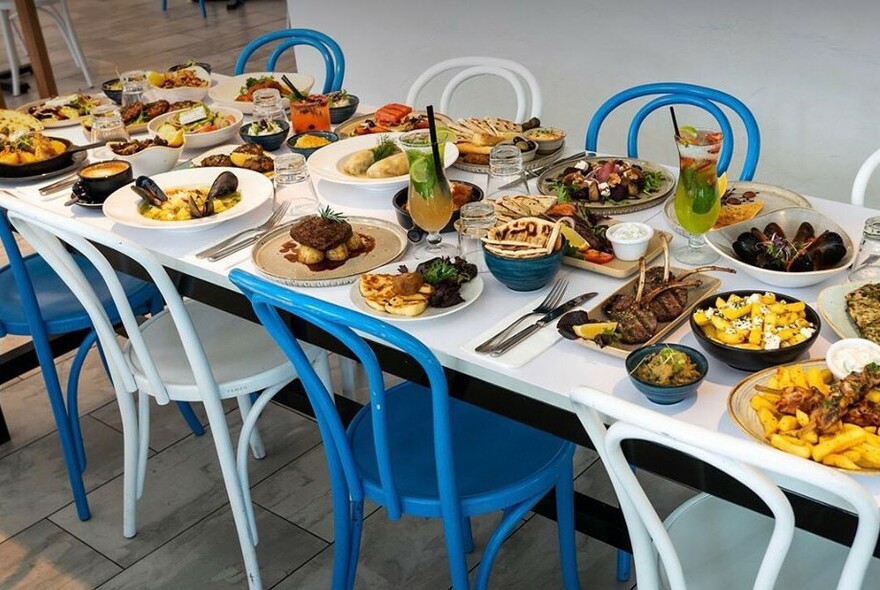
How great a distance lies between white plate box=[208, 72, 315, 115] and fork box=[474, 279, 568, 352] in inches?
52.1

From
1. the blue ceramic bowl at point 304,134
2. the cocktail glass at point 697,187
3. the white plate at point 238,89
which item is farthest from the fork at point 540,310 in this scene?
the white plate at point 238,89

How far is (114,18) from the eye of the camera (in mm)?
8078

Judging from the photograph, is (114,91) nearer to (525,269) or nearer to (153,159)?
(153,159)

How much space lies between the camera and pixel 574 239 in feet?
5.58

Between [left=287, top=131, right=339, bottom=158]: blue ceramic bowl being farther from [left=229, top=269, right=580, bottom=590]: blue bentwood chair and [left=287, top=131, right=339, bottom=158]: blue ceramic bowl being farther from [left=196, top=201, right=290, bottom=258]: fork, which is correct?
[left=229, top=269, right=580, bottom=590]: blue bentwood chair

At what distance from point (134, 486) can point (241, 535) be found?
0.34 metres

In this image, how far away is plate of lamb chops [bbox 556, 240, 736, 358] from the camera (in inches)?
56.7

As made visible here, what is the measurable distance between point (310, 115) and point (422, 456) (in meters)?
1.11

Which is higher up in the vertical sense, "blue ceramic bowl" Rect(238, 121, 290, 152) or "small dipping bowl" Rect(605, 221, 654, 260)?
"small dipping bowl" Rect(605, 221, 654, 260)

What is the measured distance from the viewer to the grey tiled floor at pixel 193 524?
7.02 feet

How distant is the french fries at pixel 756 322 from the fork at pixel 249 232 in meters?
0.92

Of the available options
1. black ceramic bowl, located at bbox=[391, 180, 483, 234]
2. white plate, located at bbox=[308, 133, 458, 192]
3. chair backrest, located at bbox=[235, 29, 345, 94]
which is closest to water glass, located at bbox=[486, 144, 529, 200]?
black ceramic bowl, located at bbox=[391, 180, 483, 234]

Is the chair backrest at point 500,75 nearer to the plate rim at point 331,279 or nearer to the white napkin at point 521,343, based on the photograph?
the plate rim at point 331,279

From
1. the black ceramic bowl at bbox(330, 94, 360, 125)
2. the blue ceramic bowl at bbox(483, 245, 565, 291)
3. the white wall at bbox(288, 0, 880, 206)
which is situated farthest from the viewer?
the white wall at bbox(288, 0, 880, 206)
